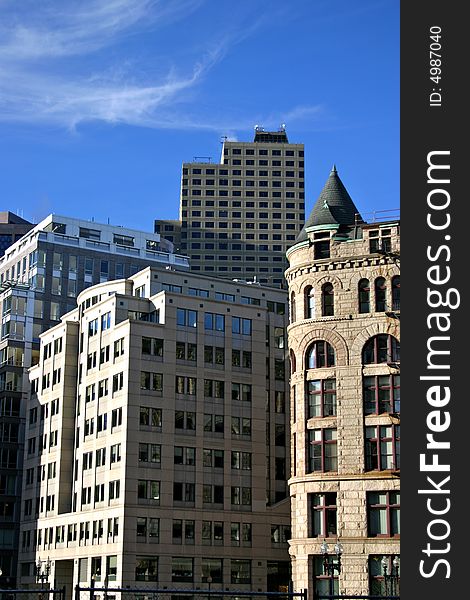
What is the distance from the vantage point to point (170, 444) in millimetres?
89500

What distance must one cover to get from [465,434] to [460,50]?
6222 mm

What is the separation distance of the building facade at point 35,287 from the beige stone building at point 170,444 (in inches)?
470

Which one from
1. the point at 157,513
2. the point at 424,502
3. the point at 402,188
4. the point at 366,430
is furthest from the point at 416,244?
the point at 157,513

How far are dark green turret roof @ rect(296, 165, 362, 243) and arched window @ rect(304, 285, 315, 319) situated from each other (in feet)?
13.1

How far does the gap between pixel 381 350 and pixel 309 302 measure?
677cm

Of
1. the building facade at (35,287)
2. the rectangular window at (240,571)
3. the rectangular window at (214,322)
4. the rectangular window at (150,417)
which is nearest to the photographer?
the rectangular window at (150,417)

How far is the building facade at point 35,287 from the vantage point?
115125mm

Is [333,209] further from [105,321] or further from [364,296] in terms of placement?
[105,321]

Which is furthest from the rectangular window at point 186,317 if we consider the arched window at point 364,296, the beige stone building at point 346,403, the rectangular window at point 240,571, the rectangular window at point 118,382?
the arched window at point 364,296

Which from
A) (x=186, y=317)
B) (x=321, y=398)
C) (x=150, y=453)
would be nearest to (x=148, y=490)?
(x=150, y=453)

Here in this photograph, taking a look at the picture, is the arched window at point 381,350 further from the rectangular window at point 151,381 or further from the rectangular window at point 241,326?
the rectangular window at point 241,326

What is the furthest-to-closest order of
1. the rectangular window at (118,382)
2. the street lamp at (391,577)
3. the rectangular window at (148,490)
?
1. the rectangular window at (118,382)
2. the rectangular window at (148,490)
3. the street lamp at (391,577)

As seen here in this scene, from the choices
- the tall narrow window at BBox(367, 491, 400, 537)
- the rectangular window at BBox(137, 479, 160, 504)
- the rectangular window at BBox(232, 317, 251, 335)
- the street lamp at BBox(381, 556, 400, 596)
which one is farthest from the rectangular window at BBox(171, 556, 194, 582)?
the street lamp at BBox(381, 556, 400, 596)

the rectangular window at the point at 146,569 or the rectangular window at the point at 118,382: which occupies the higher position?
the rectangular window at the point at 118,382
